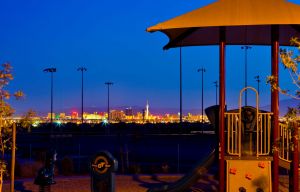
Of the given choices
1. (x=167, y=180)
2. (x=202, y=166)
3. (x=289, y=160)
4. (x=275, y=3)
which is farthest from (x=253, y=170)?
(x=167, y=180)

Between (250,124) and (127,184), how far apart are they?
583 centimetres

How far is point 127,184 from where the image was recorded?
1658 centimetres

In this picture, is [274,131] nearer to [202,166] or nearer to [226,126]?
[226,126]

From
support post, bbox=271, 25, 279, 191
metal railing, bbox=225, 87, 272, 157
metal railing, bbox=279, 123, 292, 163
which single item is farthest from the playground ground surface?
support post, bbox=271, 25, 279, 191

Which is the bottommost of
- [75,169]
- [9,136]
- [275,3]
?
[75,169]

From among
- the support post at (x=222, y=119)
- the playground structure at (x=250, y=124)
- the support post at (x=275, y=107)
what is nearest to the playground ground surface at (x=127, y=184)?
the playground structure at (x=250, y=124)

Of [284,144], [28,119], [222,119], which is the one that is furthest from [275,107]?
[28,119]

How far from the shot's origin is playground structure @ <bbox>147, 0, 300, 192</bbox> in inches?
384

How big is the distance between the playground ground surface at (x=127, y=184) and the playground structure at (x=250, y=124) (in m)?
3.90

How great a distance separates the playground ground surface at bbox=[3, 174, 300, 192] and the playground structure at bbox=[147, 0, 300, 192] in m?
3.90

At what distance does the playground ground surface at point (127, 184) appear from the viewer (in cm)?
1550

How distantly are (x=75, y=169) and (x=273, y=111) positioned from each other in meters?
12.9

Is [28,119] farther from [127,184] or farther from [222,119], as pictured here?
[127,184]

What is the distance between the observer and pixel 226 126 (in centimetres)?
1238
